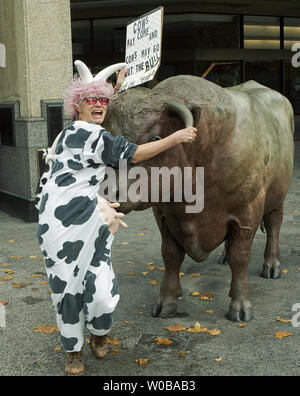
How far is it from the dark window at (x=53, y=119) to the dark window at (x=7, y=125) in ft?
2.43

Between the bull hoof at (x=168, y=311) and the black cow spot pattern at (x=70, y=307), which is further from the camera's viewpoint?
the bull hoof at (x=168, y=311)

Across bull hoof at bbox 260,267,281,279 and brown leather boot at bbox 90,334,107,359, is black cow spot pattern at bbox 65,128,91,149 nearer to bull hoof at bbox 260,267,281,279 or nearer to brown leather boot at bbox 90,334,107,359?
brown leather boot at bbox 90,334,107,359

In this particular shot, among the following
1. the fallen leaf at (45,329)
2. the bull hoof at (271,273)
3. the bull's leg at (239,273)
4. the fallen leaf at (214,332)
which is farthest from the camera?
the bull hoof at (271,273)

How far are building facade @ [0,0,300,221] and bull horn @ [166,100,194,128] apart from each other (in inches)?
194

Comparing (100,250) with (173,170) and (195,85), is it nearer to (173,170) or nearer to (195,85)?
(173,170)

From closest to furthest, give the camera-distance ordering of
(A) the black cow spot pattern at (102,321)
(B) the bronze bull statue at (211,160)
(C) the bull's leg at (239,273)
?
(A) the black cow spot pattern at (102,321) < (B) the bronze bull statue at (211,160) < (C) the bull's leg at (239,273)

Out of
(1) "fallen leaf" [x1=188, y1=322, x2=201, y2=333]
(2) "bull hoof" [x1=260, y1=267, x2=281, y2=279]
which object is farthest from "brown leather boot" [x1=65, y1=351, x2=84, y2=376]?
(2) "bull hoof" [x1=260, y1=267, x2=281, y2=279]

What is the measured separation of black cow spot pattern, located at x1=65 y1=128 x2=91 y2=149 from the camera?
3.57 m

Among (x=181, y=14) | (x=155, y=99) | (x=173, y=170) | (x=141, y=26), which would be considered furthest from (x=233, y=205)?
(x=181, y=14)

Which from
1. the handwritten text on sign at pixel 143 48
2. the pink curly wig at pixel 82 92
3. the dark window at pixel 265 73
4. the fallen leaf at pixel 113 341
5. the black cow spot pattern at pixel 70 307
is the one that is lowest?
the fallen leaf at pixel 113 341

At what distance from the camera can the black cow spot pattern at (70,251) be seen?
3570 millimetres

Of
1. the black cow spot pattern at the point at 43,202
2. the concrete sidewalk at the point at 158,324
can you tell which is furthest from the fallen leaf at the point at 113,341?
the black cow spot pattern at the point at 43,202

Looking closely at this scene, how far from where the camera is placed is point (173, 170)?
401 centimetres

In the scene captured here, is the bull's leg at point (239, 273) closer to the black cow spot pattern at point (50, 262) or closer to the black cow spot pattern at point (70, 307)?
the black cow spot pattern at point (70, 307)
